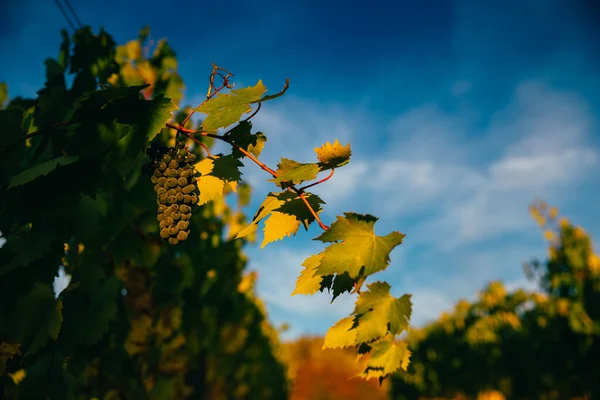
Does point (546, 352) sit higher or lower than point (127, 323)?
higher

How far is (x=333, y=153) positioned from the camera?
2.03 meters

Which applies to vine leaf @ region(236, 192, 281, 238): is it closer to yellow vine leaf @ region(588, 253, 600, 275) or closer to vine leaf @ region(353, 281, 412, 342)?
vine leaf @ region(353, 281, 412, 342)

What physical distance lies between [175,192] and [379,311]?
3.55 ft

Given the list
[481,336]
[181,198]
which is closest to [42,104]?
[181,198]

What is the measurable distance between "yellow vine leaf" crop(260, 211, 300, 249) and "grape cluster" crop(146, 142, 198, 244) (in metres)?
0.38

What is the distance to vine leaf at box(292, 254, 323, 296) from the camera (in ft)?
7.14

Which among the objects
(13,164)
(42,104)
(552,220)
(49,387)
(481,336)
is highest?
(552,220)

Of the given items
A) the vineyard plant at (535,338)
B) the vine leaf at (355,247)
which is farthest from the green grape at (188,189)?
the vineyard plant at (535,338)

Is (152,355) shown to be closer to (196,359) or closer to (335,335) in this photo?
(196,359)

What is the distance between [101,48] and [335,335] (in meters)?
3.67

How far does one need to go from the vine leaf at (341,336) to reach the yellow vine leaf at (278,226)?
0.52 m

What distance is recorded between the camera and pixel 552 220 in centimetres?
1800

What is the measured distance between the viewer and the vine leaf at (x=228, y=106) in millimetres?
2076

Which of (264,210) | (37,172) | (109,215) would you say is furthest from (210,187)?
(109,215)
